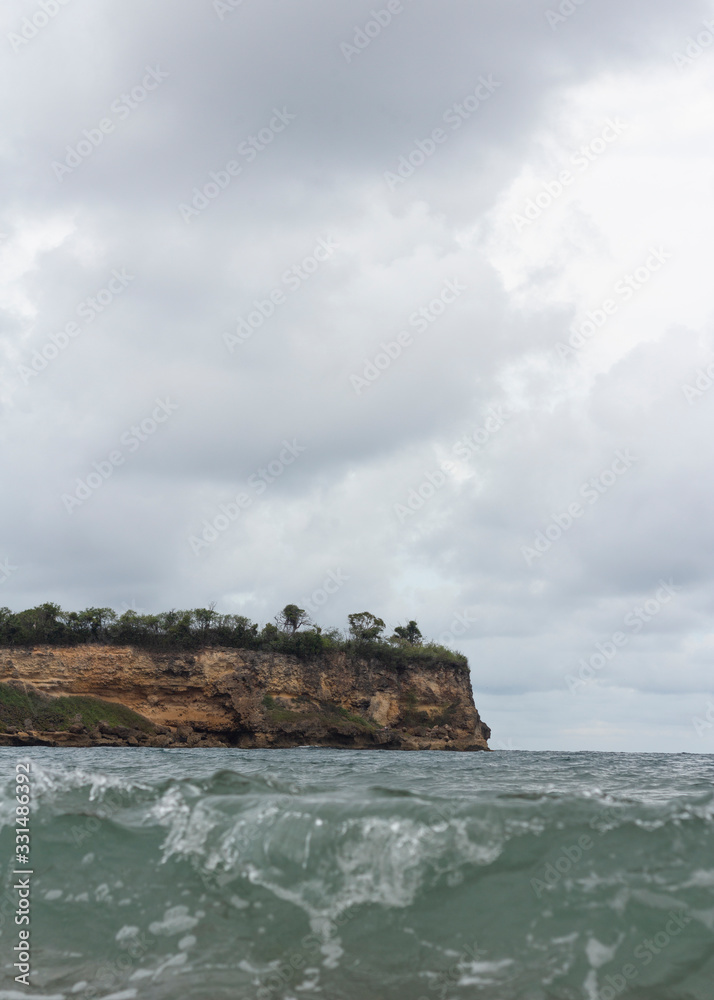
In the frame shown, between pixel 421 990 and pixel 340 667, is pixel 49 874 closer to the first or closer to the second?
pixel 421 990

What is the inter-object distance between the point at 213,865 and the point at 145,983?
171 cm

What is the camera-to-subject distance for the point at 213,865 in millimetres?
7078

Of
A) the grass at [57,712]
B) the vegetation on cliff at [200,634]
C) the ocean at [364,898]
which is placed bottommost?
the ocean at [364,898]

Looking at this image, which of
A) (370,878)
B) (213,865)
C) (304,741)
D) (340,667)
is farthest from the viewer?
(340,667)

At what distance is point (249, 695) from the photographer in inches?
2490

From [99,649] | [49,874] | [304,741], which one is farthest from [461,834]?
[99,649]

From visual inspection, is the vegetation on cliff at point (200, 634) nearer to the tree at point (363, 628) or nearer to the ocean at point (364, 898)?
the tree at point (363, 628)

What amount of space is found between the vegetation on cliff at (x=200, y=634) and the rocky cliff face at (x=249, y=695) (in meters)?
1.27

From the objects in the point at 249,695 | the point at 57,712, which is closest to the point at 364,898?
the point at 57,712

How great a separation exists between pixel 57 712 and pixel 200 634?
14746 mm

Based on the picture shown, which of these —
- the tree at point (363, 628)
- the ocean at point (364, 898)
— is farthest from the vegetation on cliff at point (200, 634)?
the ocean at point (364, 898)

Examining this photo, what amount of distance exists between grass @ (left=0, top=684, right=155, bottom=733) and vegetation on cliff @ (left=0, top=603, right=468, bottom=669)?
6.06m

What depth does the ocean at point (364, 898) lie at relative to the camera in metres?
5.34

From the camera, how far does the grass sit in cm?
5359
